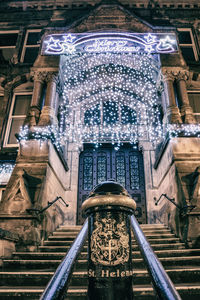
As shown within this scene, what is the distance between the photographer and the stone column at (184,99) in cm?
808

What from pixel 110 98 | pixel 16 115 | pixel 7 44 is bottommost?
pixel 16 115

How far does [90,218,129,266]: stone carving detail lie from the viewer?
1983mm

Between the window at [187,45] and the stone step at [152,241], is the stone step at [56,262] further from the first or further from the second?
the window at [187,45]

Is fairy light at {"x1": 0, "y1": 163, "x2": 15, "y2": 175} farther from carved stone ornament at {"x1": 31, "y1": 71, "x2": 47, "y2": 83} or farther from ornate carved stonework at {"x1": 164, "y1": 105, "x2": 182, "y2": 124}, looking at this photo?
ornate carved stonework at {"x1": 164, "y1": 105, "x2": 182, "y2": 124}

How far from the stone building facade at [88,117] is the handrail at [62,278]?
14.6 ft

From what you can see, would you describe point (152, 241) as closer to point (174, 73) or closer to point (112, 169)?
point (112, 169)

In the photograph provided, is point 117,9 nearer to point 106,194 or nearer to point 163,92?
point 163,92

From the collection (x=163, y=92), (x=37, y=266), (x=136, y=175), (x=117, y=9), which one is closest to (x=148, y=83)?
(x=163, y=92)

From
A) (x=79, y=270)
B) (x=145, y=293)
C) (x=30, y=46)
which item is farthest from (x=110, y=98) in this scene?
(x=145, y=293)

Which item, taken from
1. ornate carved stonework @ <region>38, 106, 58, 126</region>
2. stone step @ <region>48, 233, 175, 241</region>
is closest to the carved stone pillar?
stone step @ <region>48, 233, 175, 241</region>

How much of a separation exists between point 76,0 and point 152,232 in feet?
42.4

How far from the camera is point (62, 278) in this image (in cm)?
163

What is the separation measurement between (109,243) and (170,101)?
770 cm

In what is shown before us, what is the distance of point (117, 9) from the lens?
1102cm
